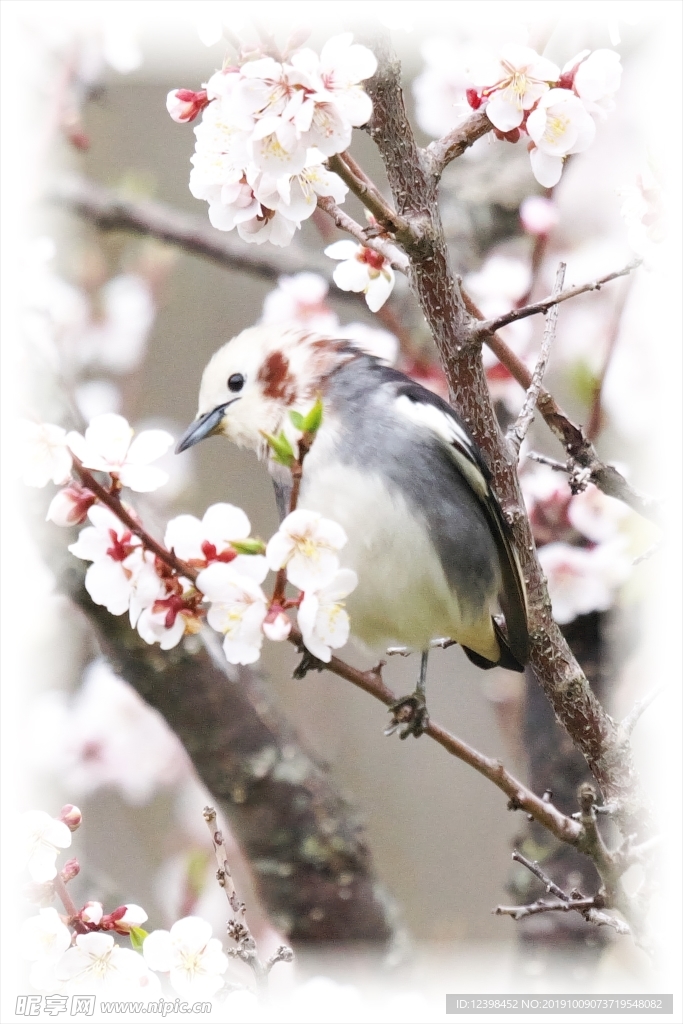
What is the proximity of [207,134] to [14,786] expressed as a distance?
1.63ft

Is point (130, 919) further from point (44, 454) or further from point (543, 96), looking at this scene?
point (543, 96)

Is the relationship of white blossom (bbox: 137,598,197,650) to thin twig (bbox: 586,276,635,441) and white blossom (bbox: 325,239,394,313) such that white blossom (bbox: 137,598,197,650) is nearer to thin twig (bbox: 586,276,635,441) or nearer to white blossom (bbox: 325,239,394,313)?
white blossom (bbox: 325,239,394,313)

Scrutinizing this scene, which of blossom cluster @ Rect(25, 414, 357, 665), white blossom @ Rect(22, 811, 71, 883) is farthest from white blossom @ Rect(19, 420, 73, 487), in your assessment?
white blossom @ Rect(22, 811, 71, 883)

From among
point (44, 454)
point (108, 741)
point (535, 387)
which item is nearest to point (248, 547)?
point (44, 454)

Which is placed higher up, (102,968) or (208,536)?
(208,536)

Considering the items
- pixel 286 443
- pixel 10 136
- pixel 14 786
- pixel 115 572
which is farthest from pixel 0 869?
pixel 10 136

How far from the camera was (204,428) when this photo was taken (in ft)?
2.11

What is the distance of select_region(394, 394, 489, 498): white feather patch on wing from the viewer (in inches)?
24.0

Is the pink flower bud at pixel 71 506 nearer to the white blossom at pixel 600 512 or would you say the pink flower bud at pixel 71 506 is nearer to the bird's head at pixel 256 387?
the bird's head at pixel 256 387

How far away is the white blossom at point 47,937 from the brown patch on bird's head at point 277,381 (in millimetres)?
356

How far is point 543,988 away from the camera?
67 cm

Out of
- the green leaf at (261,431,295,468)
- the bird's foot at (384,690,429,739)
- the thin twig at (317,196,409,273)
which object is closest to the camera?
the green leaf at (261,431,295,468)

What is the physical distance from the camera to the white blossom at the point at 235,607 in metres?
0.45

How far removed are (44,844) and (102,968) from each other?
0.09 m
